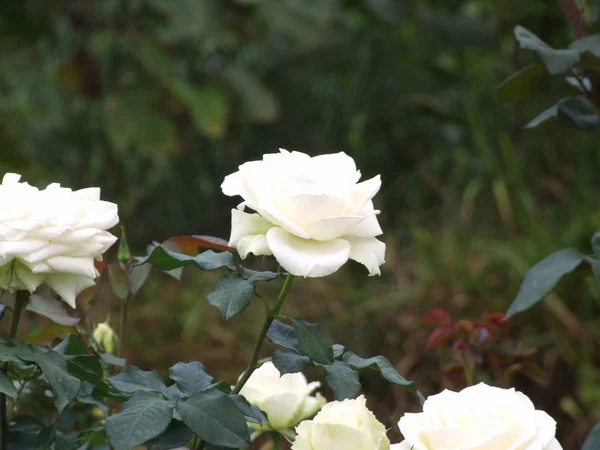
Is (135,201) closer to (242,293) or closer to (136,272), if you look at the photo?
(136,272)

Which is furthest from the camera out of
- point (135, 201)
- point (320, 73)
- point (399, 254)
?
point (320, 73)

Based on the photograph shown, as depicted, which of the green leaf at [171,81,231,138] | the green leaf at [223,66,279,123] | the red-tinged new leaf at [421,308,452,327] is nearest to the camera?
the red-tinged new leaf at [421,308,452,327]

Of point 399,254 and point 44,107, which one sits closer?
point 399,254

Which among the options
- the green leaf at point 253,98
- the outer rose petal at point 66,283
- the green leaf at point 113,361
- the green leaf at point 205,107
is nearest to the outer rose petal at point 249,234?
the outer rose petal at point 66,283

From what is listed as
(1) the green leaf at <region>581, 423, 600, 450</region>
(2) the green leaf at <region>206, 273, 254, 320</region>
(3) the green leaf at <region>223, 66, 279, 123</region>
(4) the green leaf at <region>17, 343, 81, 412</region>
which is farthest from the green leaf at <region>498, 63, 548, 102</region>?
(3) the green leaf at <region>223, 66, 279, 123</region>

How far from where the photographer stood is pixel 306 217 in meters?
0.60

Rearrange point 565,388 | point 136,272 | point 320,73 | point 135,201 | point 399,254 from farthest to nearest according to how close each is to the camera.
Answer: point 320,73 < point 135,201 < point 399,254 < point 565,388 < point 136,272

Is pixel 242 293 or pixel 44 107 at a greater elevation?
pixel 242 293

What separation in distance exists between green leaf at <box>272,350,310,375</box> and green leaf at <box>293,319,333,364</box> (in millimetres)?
36

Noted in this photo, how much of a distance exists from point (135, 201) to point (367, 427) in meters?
2.58

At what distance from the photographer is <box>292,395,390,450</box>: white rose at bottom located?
1.99 ft

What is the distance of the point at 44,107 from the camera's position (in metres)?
2.89

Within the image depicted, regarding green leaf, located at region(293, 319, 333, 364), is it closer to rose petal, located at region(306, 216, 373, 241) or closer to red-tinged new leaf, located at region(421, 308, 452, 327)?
rose petal, located at region(306, 216, 373, 241)

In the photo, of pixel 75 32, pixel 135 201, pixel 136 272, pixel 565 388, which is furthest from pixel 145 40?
pixel 136 272
